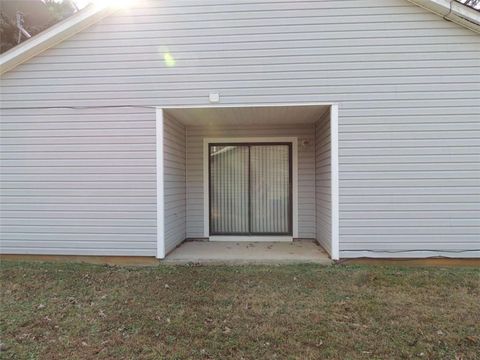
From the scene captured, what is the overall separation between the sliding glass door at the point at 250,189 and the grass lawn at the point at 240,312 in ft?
6.78

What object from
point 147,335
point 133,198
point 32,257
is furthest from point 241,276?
point 32,257

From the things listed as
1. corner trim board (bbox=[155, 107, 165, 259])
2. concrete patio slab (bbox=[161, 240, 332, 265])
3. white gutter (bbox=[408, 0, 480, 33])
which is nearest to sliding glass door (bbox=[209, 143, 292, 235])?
concrete patio slab (bbox=[161, 240, 332, 265])

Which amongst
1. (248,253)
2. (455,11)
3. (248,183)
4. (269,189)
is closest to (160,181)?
(248,253)

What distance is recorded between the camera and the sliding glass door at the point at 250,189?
688 cm

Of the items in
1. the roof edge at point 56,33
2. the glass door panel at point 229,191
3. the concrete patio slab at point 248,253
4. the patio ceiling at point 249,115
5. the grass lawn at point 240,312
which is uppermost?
the roof edge at point 56,33

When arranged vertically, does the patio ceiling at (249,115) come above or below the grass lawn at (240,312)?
above

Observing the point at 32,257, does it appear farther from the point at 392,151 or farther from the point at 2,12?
the point at 2,12

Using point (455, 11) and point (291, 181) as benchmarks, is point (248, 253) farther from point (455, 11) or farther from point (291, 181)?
point (455, 11)

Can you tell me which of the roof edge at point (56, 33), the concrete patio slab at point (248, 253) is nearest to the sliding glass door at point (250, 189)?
the concrete patio slab at point (248, 253)

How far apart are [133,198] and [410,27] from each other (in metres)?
5.15

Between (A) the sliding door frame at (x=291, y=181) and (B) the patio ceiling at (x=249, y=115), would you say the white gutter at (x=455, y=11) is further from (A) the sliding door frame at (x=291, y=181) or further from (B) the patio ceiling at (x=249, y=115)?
(A) the sliding door frame at (x=291, y=181)

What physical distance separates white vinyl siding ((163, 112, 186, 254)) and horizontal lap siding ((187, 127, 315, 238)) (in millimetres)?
196

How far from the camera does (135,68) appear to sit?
5168 mm

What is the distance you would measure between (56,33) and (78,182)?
239cm
